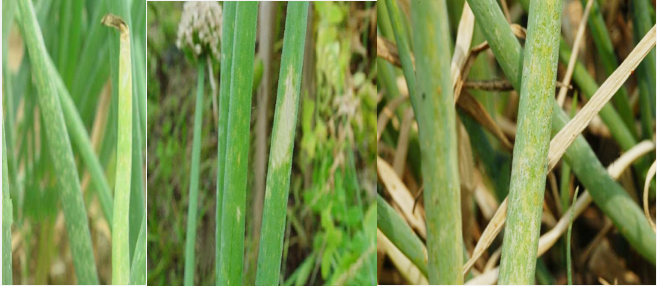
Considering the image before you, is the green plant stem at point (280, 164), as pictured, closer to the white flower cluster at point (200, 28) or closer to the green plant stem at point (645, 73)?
the white flower cluster at point (200, 28)

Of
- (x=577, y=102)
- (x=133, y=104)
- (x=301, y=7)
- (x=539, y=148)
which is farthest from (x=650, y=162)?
(x=133, y=104)

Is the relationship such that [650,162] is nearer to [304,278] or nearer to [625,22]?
[625,22]

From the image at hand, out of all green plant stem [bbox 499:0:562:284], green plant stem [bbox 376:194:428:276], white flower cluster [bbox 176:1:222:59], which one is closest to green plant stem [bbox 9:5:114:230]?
white flower cluster [bbox 176:1:222:59]

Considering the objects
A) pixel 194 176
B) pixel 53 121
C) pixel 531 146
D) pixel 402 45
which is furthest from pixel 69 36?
pixel 531 146

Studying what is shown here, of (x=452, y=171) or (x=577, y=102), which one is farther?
(x=577, y=102)

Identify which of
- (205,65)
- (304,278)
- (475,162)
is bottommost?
(304,278)

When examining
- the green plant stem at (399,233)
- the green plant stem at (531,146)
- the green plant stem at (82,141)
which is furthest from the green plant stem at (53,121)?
the green plant stem at (531,146)

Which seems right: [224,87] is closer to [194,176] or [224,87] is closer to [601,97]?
[194,176]
